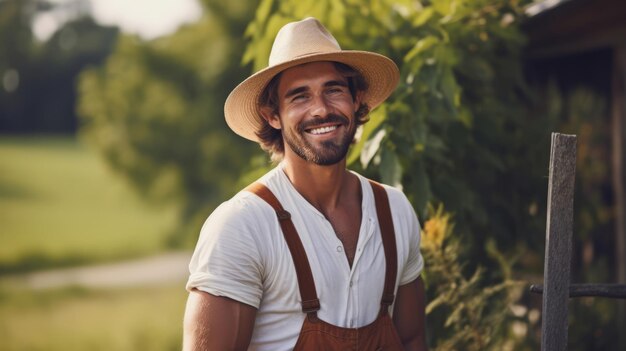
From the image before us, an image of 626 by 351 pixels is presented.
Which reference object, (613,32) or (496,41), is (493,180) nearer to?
(496,41)

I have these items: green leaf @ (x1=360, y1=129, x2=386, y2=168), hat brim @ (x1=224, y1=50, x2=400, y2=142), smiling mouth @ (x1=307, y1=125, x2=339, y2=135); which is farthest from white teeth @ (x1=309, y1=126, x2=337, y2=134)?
green leaf @ (x1=360, y1=129, x2=386, y2=168)

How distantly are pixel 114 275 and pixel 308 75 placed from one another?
3186 centimetres

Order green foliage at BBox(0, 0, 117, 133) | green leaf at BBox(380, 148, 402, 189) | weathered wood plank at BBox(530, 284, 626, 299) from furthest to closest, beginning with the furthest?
green foliage at BBox(0, 0, 117, 133) < green leaf at BBox(380, 148, 402, 189) < weathered wood plank at BBox(530, 284, 626, 299)

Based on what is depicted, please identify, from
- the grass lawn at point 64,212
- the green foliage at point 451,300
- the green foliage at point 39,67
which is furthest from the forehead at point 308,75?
the green foliage at point 39,67

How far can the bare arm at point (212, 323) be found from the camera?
247 cm

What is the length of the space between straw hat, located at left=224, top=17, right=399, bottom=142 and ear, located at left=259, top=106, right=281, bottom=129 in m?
0.03

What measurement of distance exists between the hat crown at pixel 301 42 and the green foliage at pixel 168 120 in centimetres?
1426

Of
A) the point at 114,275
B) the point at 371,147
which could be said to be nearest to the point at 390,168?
the point at 371,147

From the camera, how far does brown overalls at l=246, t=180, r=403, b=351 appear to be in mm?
2586

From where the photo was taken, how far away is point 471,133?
14.6ft

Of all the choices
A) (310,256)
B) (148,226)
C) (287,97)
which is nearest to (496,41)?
(287,97)

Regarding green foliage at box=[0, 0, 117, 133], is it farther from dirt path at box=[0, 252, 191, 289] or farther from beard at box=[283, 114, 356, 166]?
beard at box=[283, 114, 356, 166]

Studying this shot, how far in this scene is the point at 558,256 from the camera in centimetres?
259

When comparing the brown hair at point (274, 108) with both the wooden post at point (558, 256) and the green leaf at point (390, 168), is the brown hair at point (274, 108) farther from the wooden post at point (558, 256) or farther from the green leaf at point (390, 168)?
the wooden post at point (558, 256)
